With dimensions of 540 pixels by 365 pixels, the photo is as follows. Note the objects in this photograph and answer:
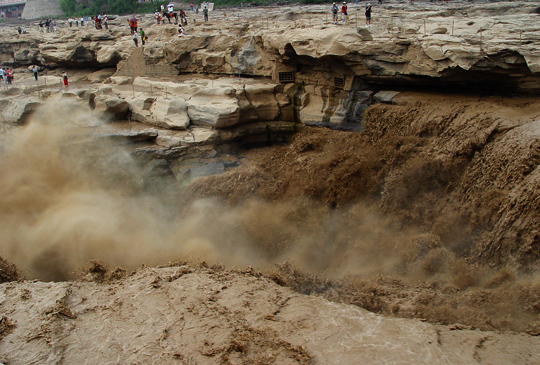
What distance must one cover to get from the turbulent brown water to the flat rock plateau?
0.04 m

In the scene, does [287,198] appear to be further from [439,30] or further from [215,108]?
[439,30]

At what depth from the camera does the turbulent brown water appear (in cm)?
736

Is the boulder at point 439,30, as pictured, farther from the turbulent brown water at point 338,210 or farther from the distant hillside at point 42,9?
the distant hillside at point 42,9

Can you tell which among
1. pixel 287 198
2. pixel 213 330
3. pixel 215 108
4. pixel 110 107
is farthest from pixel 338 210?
pixel 110 107

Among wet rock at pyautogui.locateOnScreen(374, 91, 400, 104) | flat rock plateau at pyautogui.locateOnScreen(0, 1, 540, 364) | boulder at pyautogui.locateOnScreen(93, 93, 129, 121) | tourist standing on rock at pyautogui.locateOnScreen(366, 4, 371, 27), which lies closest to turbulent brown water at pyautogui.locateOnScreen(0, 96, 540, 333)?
flat rock plateau at pyautogui.locateOnScreen(0, 1, 540, 364)

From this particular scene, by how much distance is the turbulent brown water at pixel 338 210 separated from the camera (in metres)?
7.36

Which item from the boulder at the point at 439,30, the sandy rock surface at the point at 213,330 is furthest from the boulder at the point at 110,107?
the boulder at the point at 439,30

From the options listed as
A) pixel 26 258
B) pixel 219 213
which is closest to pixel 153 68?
pixel 219 213

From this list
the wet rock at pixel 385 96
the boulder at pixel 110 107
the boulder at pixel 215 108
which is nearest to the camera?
the wet rock at pixel 385 96

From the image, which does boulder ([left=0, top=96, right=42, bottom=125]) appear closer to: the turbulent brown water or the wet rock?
the turbulent brown water

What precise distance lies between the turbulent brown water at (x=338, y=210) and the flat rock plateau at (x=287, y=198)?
0.04 m

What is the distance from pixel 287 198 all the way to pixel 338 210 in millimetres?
1391

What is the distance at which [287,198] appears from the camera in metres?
11.2

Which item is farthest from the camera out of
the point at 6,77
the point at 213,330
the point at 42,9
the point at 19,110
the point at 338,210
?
the point at 42,9
